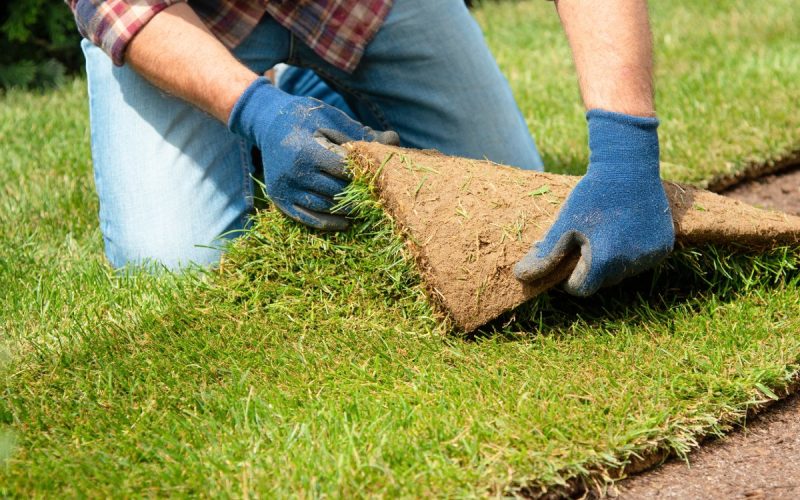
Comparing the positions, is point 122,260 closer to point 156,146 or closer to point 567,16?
point 156,146

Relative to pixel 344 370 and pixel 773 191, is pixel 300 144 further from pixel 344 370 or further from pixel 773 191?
pixel 773 191

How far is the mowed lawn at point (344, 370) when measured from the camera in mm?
Answer: 1709

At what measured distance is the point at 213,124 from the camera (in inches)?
112

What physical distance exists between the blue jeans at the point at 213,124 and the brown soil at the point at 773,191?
2.89ft

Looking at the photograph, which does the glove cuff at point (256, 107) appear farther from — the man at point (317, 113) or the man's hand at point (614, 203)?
the man's hand at point (614, 203)

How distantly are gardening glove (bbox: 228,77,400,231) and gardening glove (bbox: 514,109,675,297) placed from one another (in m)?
0.53

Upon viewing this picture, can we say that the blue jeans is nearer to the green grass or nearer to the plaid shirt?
the plaid shirt

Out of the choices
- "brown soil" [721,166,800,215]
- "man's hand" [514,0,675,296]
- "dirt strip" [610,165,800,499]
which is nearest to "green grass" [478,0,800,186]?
"brown soil" [721,166,800,215]

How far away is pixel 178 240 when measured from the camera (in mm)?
2729

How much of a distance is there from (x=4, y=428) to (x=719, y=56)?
3852mm

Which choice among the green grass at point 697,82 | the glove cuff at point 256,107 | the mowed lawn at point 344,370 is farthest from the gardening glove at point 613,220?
the green grass at point 697,82

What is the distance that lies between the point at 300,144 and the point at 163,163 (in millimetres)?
821

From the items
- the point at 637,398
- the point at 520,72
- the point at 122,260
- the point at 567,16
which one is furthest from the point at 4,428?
the point at 520,72

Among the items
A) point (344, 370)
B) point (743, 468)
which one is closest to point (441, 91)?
point (344, 370)
